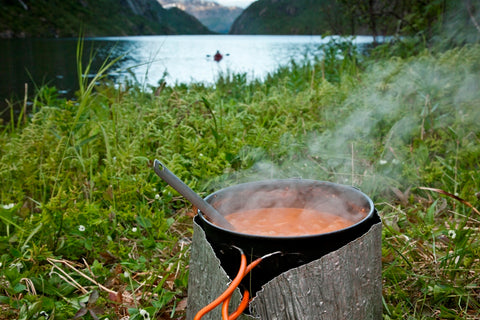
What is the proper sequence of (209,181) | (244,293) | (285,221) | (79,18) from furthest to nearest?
(79,18) → (209,181) → (285,221) → (244,293)

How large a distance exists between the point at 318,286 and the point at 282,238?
203 millimetres

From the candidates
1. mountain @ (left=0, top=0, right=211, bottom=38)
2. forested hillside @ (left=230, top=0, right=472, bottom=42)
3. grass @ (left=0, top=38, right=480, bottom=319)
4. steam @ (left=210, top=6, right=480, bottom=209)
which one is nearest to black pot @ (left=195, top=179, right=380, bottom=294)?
grass @ (left=0, top=38, right=480, bottom=319)

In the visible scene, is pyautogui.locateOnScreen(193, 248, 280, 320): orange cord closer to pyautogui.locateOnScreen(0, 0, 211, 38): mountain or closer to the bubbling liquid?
the bubbling liquid

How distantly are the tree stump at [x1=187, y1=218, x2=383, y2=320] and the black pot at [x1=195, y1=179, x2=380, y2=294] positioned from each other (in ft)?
0.10

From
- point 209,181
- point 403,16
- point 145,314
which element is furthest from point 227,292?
point 403,16

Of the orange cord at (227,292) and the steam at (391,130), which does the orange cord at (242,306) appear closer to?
the orange cord at (227,292)

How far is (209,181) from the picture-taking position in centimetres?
263

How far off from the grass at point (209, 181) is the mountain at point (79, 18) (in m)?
35.0

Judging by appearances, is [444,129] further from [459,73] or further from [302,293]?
[302,293]

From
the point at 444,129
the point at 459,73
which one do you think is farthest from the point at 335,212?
the point at 459,73

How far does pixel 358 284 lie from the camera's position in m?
1.27

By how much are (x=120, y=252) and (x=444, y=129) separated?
2.83m

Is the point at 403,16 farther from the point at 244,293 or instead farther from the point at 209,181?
the point at 244,293

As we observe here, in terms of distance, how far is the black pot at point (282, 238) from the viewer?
114 cm
